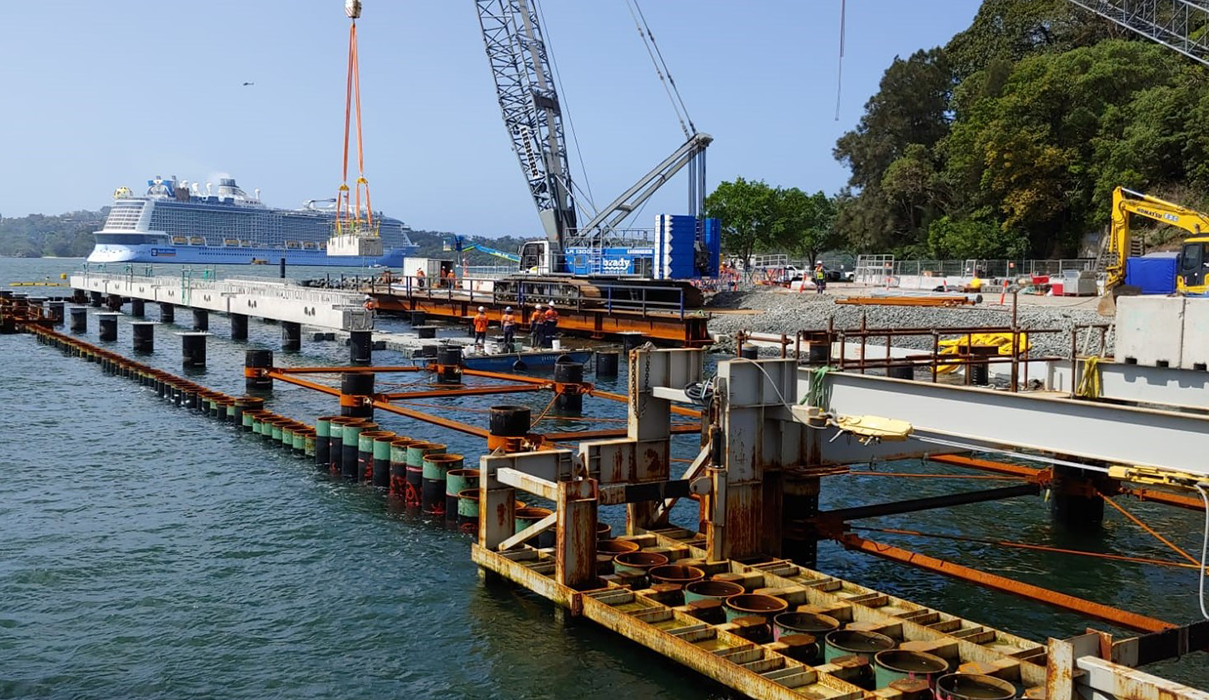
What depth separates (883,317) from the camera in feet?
155

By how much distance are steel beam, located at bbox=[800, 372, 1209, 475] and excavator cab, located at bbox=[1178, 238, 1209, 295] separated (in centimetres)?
2252

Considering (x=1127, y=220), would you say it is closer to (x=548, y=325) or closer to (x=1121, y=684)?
(x=548, y=325)

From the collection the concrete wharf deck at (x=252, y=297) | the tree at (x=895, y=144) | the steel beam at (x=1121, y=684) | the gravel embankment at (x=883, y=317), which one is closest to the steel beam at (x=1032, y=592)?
the steel beam at (x=1121, y=684)

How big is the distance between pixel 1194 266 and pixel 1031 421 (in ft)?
76.6

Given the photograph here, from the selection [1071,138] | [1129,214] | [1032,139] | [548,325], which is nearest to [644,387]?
[548,325]

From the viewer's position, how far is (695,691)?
10945 millimetres

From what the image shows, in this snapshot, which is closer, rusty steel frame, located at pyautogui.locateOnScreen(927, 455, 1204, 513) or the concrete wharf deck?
rusty steel frame, located at pyautogui.locateOnScreen(927, 455, 1204, 513)

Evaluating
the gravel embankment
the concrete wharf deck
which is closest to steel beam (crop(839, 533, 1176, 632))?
the gravel embankment

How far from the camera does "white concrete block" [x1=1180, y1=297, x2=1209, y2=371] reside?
13711mm

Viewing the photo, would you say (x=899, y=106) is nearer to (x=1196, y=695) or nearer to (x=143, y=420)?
(x=143, y=420)

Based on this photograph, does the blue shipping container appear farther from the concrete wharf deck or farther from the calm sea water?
the concrete wharf deck

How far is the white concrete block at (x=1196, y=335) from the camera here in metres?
13.7

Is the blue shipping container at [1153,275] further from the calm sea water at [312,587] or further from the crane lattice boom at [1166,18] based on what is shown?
the crane lattice boom at [1166,18]

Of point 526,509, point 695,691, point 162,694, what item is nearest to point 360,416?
point 526,509
